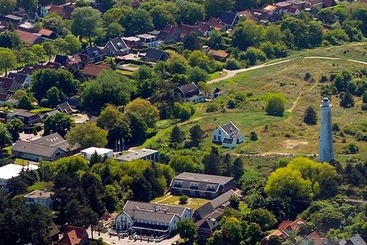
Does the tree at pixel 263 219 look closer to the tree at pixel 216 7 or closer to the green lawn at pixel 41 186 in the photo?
the green lawn at pixel 41 186

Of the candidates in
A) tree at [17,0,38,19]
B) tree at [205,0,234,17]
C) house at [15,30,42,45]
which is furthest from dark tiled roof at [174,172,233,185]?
tree at [17,0,38,19]

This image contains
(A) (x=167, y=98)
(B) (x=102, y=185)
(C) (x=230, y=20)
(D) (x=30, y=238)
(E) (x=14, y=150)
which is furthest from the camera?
(C) (x=230, y=20)

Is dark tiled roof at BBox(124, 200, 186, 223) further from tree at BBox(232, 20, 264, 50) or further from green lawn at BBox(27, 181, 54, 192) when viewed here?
tree at BBox(232, 20, 264, 50)

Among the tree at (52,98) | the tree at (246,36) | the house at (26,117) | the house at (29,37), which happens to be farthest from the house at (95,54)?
the house at (26,117)

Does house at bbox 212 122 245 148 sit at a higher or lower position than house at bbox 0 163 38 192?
lower

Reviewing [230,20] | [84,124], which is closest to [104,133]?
[84,124]

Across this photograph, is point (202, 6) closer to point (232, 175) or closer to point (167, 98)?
point (167, 98)

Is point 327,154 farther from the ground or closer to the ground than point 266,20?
farther from the ground
